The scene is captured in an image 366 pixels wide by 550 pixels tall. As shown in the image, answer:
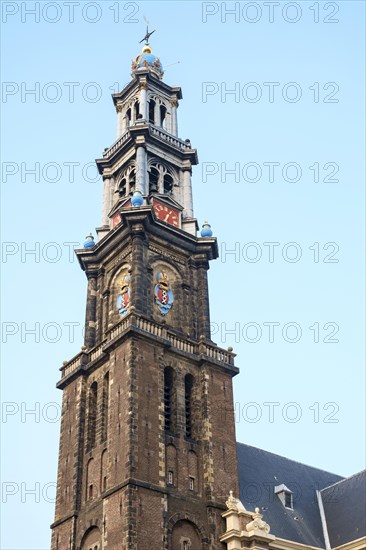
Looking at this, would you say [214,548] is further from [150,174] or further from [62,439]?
[150,174]

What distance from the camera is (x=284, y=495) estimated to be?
46.2 m

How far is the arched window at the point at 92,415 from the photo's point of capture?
4331 centimetres

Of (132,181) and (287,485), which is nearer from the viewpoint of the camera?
(287,485)

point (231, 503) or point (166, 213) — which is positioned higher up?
point (166, 213)

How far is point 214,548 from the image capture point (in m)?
39.1

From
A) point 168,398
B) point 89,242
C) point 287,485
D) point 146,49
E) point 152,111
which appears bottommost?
point 287,485

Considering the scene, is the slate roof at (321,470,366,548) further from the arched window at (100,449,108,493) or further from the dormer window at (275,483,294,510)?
the arched window at (100,449,108,493)

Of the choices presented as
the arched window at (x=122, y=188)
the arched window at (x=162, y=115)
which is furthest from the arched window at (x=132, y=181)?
the arched window at (x=162, y=115)

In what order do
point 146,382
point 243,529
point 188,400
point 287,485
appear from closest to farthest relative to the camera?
point 243,529
point 146,382
point 188,400
point 287,485

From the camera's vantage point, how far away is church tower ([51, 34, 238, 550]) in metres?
38.8

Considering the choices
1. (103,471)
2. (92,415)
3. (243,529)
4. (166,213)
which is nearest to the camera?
(243,529)

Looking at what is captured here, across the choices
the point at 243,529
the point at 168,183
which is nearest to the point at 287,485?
the point at 243,529

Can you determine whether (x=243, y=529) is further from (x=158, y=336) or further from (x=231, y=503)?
(x=158, y=336)

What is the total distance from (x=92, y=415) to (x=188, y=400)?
5436 millimetres
